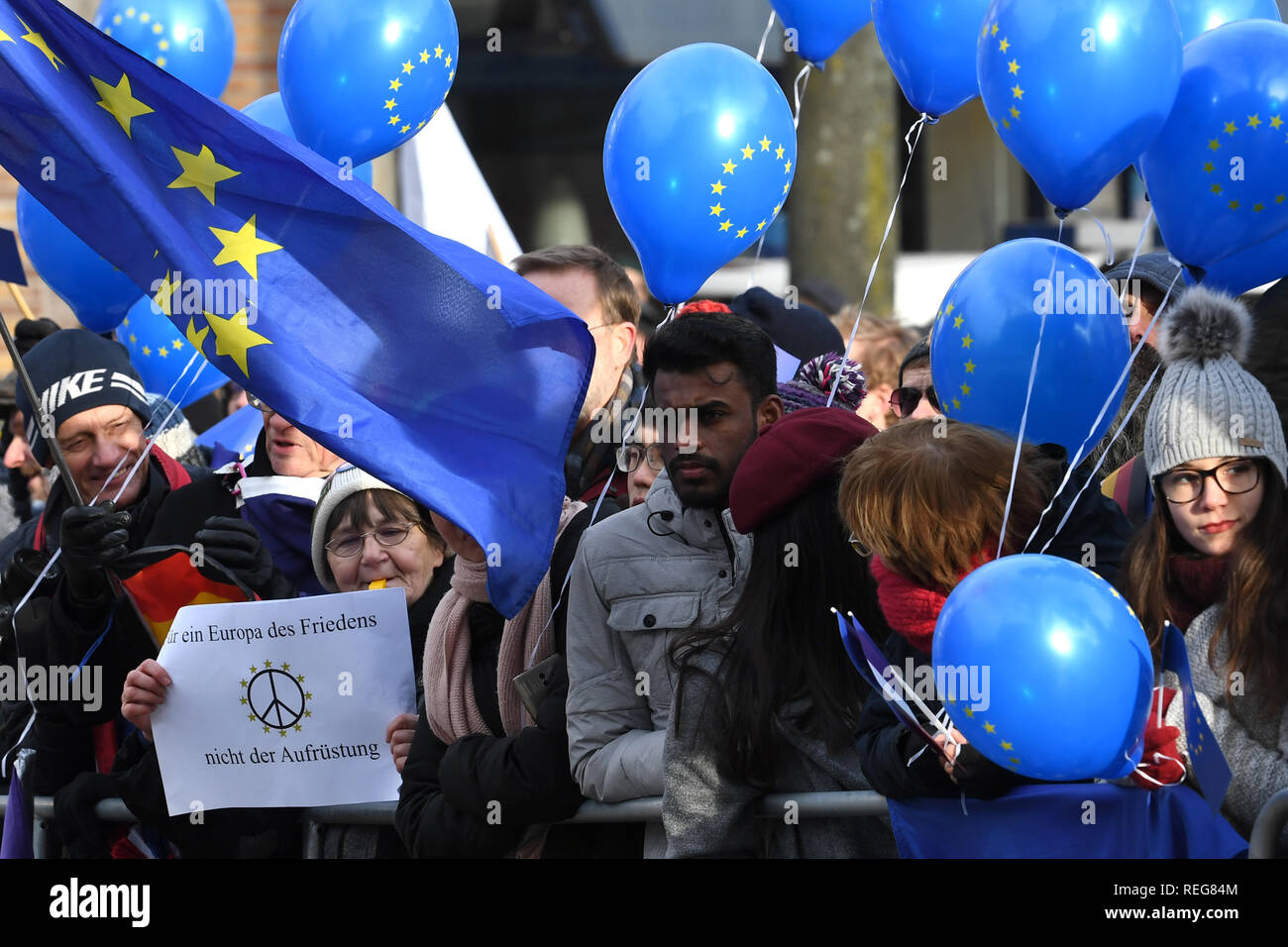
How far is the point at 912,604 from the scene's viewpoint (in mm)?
3342

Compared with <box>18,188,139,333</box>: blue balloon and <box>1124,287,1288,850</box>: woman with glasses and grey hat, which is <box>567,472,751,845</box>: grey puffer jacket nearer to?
<box>1124,287,1288,850</box>: woman with glasses and grey hat

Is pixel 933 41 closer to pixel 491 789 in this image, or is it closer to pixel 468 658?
pixel 468 658

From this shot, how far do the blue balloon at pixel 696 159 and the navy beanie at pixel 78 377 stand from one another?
4.85 feet

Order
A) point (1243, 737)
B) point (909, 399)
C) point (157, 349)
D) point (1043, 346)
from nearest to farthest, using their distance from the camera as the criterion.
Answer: point (1243, 737), point (1043, 346), point (909, 399), point (157, 349)

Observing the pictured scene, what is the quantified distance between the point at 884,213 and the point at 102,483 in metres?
5.59

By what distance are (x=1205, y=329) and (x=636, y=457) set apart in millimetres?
1513

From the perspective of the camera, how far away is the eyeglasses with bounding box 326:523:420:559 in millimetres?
4453

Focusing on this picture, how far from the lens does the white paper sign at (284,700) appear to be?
4148mm

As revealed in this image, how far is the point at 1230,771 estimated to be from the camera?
124 inches

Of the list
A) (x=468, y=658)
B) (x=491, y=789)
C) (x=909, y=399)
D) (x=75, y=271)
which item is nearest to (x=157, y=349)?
(x=75, y=271)

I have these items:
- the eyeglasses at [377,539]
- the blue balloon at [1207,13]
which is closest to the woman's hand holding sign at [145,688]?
the eyeglasses at [377,539]

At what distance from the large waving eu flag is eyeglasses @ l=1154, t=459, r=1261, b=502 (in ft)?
4.46

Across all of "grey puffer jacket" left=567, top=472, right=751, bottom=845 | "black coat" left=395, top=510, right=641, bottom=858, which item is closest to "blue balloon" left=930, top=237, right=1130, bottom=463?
"grey puffer jacket" left=567, top=472, right=751, bottom=845
